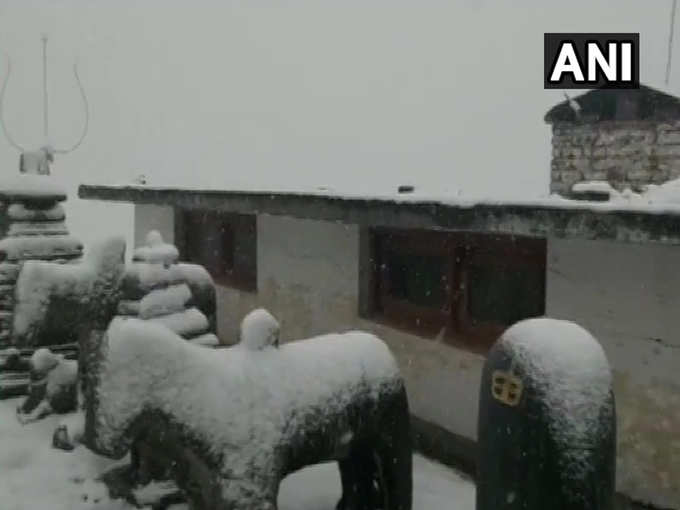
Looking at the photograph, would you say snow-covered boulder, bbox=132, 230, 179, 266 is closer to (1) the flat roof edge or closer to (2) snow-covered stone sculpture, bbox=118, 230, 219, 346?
(2) snow-covered stone sculpture, bbox=118, 230, 219, 346

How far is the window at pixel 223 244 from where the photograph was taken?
9.76 m

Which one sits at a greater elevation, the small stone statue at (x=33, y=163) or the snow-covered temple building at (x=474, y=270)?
the small stone statue at (x=33, y=163)

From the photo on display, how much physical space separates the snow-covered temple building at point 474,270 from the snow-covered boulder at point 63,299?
1684 mm

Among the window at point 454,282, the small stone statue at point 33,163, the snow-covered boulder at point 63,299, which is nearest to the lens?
the window at point 454,282

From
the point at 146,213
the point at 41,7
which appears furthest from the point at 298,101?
the point at 146,213

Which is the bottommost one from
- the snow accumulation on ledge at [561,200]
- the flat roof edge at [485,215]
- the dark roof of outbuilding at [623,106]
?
the flat roof edge at [485,215]

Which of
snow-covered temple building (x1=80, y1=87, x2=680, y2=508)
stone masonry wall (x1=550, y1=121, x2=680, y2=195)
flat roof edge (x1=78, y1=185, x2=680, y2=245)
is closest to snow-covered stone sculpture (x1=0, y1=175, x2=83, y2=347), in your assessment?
snow-covered temple building (x1=80, y1=87, x2=680, y2=508)

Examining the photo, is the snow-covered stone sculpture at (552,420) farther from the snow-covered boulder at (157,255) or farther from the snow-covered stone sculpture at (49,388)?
the snow-covered stone sculpture at (49,388)

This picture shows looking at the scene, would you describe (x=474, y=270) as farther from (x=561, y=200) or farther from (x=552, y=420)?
(x=552, y=420)

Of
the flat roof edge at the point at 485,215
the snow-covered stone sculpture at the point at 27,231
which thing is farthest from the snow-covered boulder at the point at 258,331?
the snow-covered stone sculpture at the point at 27,231

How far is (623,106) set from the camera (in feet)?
35.5

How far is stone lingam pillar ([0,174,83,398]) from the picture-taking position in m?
8.62

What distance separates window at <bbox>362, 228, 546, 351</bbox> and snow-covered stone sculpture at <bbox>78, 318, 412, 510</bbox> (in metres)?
1.70

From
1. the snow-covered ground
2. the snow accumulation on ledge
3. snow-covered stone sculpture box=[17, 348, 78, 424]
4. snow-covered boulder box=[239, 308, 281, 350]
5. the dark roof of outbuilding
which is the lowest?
Answer: the snow-covered ground
